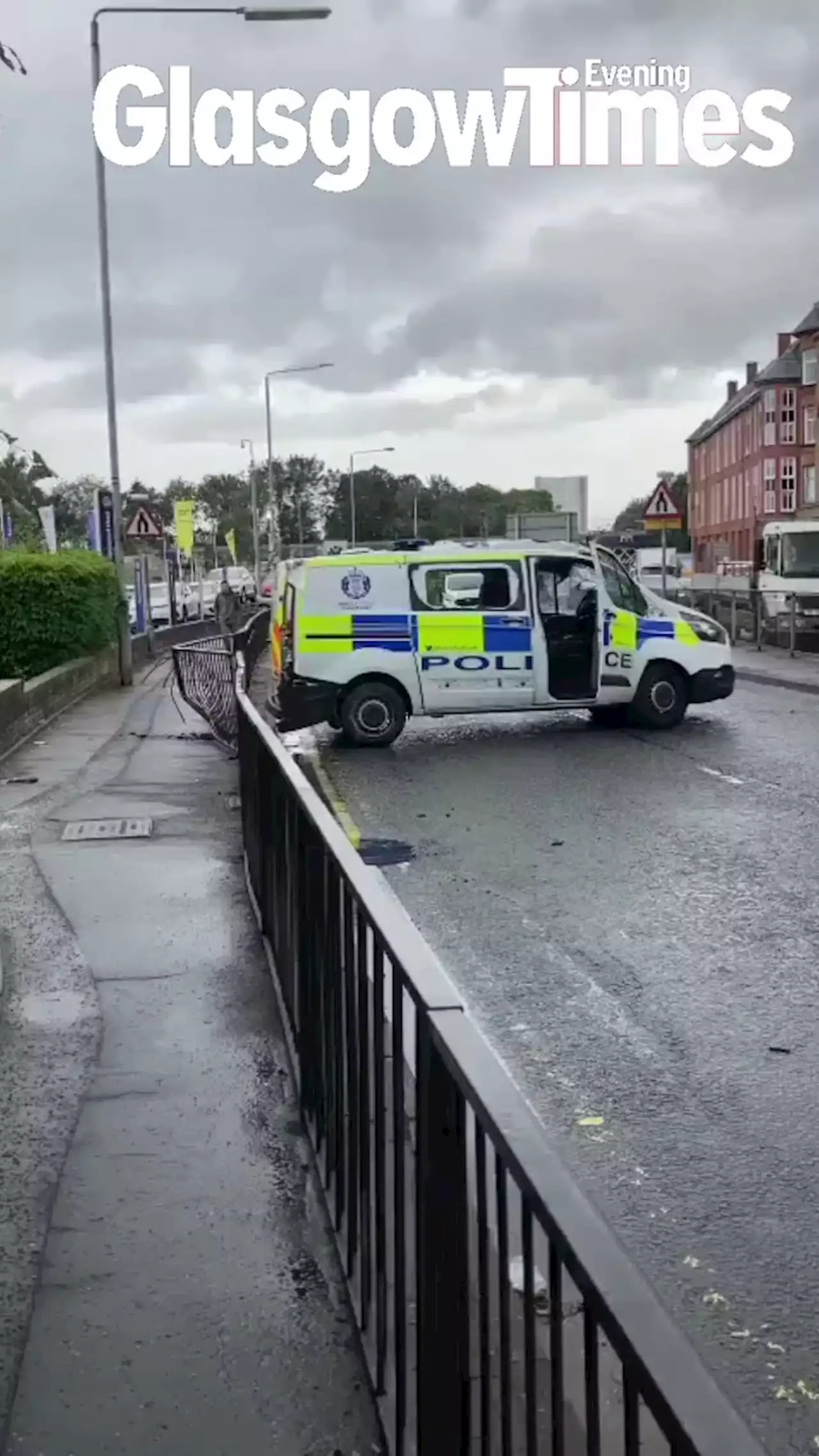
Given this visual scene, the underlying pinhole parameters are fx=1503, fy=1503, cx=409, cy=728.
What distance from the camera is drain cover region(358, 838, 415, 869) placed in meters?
9.33

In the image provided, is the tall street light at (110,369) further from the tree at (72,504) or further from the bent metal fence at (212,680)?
the tree at (72,504)

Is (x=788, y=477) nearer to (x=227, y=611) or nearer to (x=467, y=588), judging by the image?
(x=227, y=611)

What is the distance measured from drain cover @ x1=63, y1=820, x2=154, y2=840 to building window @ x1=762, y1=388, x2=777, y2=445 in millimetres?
68514

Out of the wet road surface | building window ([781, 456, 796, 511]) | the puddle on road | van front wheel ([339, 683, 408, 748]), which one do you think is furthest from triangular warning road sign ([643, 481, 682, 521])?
building window ([781, 456, 796, 511])

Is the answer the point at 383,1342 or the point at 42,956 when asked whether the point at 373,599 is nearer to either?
the point at 42,956

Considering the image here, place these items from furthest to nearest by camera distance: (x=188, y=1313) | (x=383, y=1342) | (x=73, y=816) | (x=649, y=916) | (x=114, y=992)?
(x=73, y=816)
(x=649, y=916)
(x=114, y=992)
(x=188, y=1313)
(x=383, y=1342)

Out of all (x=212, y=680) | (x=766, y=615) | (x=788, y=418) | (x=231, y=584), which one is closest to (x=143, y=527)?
(x=766, y=615)

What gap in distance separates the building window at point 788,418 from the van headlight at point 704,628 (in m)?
61.2

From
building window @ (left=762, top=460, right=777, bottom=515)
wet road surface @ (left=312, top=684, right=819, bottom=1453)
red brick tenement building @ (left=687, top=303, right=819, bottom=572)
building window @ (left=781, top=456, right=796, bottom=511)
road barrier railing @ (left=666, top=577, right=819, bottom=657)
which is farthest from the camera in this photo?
building window @ (left=781, top=456, right=796, bottom=511)

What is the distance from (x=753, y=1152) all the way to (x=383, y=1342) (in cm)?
194

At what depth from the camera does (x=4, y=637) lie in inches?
779

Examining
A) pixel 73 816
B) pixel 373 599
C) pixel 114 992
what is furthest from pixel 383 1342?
pixel 373 599

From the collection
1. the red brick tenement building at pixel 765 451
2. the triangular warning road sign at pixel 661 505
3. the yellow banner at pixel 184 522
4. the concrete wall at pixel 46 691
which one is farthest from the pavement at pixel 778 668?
the red brick tenement building at pixel 765 451

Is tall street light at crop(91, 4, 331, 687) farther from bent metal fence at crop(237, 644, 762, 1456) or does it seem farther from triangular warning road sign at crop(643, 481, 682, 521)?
bent metal fence at crop(237, 644, 762, 1456)
